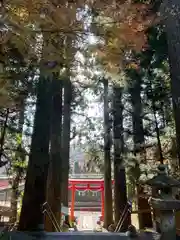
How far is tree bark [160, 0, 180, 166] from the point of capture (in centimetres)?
320

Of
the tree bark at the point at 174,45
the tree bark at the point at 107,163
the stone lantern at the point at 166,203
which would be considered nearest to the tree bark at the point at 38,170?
the stone lantern at the point at 166,203

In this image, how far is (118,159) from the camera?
679 cm

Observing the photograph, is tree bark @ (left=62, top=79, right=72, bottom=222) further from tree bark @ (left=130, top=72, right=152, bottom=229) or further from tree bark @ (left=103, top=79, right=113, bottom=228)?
tree bark @ (left=130, top=72, right=152, bottom=229)

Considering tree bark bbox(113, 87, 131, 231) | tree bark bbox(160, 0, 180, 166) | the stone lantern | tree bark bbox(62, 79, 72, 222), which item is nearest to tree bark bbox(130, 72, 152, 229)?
tree bark bbox(113, 87, 131, 231)

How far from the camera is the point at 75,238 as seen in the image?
357cm

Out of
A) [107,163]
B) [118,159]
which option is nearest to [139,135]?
[118,159]

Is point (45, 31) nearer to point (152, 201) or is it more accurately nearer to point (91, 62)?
point (91, 62)

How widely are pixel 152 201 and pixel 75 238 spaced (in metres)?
1.44

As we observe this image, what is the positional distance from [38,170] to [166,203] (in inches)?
102

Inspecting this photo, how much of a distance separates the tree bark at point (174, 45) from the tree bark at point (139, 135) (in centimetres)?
287

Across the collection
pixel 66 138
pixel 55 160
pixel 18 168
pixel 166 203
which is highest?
pixel 66 138

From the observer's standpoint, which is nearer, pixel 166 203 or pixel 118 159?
pixel 166 203

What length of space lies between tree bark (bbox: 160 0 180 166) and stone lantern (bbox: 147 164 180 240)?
513mm

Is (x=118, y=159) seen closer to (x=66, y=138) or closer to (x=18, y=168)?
(x=66, y=138)
